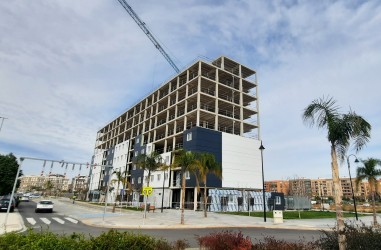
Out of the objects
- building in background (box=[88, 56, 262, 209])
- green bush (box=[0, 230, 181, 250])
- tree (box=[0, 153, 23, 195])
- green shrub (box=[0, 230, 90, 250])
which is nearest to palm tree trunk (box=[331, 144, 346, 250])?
green bush (box=[0, 230, 181, 250])

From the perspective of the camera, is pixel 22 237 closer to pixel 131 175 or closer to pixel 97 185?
pixel 131 175

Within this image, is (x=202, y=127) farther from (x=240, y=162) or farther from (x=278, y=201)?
(x=278, y=201)

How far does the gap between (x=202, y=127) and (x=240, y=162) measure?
409 inches

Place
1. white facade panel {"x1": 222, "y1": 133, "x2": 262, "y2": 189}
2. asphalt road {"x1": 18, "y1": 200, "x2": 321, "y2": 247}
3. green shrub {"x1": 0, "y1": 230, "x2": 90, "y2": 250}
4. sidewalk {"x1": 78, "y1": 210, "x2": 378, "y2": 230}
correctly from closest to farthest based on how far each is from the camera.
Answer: green shrub {"x1": 0, "y1": 230, "x2": 90, "y2": 250} < asphalt road {"x1": 18, "y1": 200, "x2": 321, "y2": 247} < sidewalk {"x1": 78, "y1": 210, "x2": 378, "y2": 230} < white facade panel {"x1": 222, "y1": 133, "x2": 262, "y2": 189}

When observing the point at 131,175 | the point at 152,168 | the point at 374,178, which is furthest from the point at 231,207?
the point at 131,175

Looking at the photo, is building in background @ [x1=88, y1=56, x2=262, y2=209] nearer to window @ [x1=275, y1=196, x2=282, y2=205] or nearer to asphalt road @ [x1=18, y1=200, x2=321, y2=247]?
window @ [x1=275, y1=196, x2=282, y2=205]

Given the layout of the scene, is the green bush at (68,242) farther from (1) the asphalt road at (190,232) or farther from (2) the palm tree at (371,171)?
(2) the palm tree at (371,171)

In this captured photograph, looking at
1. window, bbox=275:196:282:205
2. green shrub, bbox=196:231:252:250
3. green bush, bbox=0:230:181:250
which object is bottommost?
green shrub, bbox=196:231:252:250

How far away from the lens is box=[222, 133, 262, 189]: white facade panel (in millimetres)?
47281

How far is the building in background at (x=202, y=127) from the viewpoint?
47.3m

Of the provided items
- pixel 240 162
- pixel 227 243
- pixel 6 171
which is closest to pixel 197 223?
pixel 227 243

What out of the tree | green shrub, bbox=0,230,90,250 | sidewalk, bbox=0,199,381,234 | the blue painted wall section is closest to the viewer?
green shrub, bbox=0,230,90,250

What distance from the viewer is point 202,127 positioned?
1845 inches

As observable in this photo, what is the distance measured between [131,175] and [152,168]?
30.7 metres
